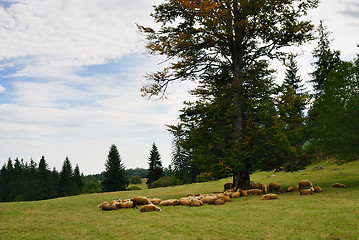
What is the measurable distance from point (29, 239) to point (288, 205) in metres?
10.8

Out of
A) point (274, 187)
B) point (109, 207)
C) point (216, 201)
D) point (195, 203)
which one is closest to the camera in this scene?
point (109, 207)

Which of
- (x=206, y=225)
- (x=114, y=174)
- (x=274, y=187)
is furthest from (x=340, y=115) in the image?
(x=114, y=174)

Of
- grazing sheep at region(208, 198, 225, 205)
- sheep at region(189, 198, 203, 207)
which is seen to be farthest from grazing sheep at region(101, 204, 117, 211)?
grazing sheep at region(208, 198, 225, 205)

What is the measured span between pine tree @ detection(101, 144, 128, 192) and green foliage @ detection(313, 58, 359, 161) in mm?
57177

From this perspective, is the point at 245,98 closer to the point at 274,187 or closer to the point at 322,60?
the point at 274,187

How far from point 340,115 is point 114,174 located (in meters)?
59.8

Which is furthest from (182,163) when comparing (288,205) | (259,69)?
(288,205)

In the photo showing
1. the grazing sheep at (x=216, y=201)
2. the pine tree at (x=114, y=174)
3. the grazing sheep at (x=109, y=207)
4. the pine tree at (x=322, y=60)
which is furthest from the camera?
the pine tree at (x=114, y=174)

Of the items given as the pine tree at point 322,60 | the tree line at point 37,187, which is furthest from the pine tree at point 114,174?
the pine tree at point 322,60

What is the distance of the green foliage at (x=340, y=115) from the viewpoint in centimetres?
2077

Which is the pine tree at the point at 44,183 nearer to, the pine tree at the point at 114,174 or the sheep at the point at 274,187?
the pine tree at the point at 114,174

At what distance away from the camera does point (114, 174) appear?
235 ft

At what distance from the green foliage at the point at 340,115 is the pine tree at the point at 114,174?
57177 mm

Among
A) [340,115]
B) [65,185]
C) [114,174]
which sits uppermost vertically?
[340,115]
